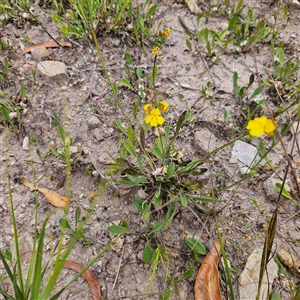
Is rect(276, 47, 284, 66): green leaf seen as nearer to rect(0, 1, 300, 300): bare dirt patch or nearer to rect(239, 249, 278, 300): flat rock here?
rect(0, 1, 300, 300): bare dirt patch

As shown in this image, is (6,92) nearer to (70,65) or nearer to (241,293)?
(70,65)

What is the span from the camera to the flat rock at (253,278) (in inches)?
Answer: 60.0

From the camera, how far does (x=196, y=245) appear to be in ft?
5.37

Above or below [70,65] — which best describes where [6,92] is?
below

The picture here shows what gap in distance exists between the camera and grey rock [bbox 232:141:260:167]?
2010 millimetres

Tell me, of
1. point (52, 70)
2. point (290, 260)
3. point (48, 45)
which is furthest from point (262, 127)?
point (48, 45)

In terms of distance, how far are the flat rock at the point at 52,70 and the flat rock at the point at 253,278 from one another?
177cm

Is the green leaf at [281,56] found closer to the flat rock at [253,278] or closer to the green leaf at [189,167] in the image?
the green leaf at [189,167]


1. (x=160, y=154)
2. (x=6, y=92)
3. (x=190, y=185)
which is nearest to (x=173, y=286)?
(x=190, y=185)

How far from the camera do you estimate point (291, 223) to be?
1.78 metres

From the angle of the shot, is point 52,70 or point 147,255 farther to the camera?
point 52,70

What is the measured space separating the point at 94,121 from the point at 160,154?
2.08ft

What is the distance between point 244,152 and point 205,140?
10.2 inches

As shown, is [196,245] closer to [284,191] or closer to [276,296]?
[276,296]
